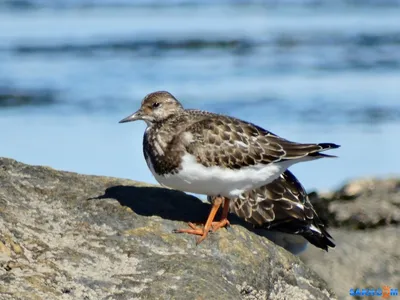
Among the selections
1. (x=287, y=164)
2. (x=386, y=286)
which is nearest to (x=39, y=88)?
(x=386, y=286)

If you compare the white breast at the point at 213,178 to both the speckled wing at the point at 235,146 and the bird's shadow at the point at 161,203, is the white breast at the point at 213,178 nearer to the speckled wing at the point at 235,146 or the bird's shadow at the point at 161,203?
the speckled wing at the point at 235,146

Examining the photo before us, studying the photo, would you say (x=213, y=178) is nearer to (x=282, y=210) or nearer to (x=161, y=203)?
(x=161, y=203)

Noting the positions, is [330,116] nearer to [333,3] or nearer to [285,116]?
[285,116]

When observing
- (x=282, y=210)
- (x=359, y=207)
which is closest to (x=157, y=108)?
(x=282, y=210)

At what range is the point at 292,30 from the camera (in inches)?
995

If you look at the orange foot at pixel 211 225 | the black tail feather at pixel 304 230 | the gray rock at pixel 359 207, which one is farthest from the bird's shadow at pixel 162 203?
the gray rock at pixel 359 207

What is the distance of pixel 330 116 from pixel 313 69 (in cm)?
408

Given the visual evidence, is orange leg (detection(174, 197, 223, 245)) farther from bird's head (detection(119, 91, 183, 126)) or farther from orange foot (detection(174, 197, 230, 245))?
bird's head (detection(119, 91, 183, 126))

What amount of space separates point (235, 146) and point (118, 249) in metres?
1.33

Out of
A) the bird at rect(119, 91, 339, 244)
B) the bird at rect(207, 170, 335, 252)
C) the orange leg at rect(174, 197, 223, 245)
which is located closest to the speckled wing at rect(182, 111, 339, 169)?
the bird at rect(119, 91, 339, 244)

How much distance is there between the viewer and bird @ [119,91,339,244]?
6.27m

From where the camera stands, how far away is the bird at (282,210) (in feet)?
23.9

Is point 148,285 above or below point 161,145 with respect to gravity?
below

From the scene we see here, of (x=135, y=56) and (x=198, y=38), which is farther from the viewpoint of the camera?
(x=198, y=38)
